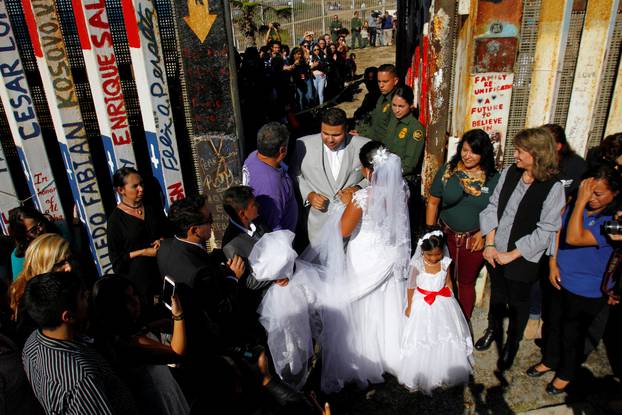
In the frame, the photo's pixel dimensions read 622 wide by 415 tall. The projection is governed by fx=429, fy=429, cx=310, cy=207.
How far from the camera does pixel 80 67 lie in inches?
163

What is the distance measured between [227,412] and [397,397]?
1487 mm

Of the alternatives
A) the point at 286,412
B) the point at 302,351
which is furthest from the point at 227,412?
the point at 302,351

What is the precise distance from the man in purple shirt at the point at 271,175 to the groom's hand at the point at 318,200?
0.23 metres

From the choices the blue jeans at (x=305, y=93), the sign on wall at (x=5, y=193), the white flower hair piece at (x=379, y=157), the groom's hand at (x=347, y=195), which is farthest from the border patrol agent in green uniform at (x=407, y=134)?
the blue jeans at (x=305, y=93)

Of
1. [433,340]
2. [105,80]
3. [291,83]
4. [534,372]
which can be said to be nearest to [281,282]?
[433,340]

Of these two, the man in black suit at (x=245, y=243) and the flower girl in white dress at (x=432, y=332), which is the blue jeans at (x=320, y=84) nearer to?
the flower girl in white dress at (x=432, y=332)

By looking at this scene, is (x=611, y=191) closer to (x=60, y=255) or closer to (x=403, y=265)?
(x=403, y=265)

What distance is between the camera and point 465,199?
375cm

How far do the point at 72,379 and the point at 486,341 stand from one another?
337cm

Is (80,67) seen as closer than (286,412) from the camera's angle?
No

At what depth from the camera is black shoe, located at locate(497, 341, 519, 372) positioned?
147 inches

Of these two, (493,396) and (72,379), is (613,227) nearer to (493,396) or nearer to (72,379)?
(493,396)

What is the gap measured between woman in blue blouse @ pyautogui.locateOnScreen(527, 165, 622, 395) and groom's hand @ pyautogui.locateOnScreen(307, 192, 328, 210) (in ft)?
6.38

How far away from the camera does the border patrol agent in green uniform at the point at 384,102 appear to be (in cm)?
491
